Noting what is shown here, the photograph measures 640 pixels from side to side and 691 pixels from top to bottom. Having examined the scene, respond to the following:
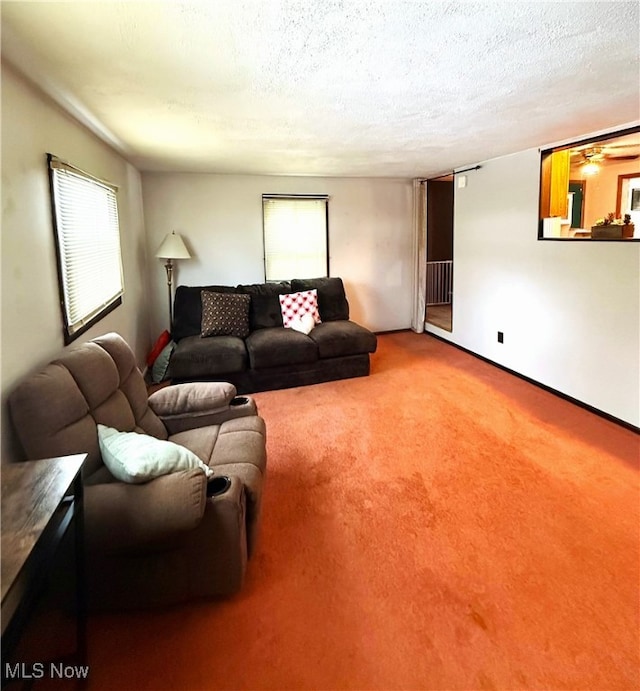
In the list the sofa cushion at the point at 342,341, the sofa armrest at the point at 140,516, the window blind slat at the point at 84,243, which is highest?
the window blind slat at the point at 84,243

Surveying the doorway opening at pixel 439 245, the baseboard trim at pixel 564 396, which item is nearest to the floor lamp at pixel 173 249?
the baseboard trim at pixel 564 396

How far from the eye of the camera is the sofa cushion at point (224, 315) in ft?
14.6

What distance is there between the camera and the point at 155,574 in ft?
5.42

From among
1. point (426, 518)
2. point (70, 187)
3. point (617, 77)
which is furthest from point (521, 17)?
point (70, 187)

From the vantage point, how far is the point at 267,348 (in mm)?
4102

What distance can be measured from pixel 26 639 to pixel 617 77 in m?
3.55

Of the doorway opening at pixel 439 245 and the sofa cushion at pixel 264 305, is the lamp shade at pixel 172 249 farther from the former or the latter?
the doorway opening at pixel 439 245

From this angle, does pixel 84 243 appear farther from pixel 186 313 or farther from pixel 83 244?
pixel 186 313

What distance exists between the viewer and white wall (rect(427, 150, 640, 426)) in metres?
3.22

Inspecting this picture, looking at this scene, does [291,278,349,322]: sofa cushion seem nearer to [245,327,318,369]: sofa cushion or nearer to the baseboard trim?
[245,327,318,369]: sofa cushion

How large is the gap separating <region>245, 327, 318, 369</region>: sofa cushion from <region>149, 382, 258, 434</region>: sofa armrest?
5.04 ft

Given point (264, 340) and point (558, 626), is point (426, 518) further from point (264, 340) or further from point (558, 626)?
point (264, 340)

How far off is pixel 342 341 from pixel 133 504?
119 inches

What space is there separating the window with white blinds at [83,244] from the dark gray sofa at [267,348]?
36.7 inches
